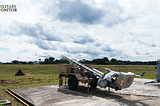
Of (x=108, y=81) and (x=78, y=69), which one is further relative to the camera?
(x=78, y=69)

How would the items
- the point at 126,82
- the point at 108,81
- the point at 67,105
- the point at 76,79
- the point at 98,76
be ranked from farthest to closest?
the point at 76,79, the point at 98,76, the point at 108,81, the point at 126,82, the point at 67,105

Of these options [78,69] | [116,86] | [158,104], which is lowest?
[158,104]

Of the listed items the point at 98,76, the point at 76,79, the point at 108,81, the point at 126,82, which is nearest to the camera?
the point at 126,82

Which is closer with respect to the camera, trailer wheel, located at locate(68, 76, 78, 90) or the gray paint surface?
the gray paint surface

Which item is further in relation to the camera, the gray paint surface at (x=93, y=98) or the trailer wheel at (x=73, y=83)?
the trailer wheel at (x=73, y=83)

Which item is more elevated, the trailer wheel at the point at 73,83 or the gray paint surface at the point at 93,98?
the trailer wheel at the point at 73,83

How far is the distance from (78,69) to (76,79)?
35.1 inches

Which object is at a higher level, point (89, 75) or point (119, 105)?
point (89, 75)

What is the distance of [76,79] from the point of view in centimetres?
1100

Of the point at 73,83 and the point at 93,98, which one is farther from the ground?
the point at 73,83

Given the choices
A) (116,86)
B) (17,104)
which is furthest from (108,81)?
(17,104)

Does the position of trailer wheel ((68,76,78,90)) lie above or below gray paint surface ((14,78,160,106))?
above

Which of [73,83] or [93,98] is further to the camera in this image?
[73,83]

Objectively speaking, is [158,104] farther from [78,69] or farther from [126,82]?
[78,69]
